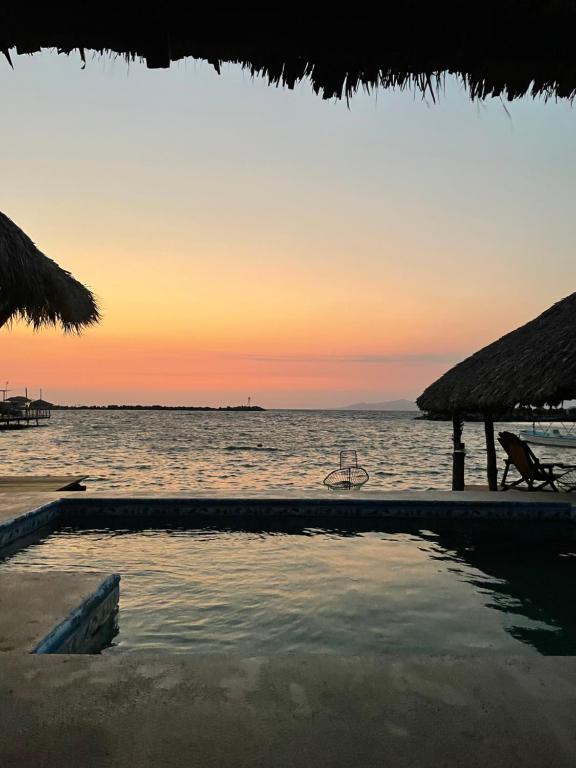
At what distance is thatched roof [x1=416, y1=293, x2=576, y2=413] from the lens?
8.50 m

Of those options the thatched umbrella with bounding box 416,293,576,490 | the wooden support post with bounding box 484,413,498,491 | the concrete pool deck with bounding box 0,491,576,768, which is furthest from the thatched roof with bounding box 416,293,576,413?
the concrete pool deck with bounding box 0,491,576,768

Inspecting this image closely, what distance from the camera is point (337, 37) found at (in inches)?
72.0

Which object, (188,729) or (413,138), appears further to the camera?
(413,138)

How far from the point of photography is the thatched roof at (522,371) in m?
8.50

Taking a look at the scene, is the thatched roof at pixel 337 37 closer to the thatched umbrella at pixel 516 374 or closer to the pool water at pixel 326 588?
the pool water at pixel 326 588

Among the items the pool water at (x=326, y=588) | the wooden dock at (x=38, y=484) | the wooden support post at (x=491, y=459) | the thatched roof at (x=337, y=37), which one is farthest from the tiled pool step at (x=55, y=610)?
the wooden support post at (x=491, y=459)

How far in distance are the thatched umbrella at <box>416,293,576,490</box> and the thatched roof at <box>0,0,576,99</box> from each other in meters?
6.92

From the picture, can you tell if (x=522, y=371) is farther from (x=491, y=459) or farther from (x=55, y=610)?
(x=55, y=610)

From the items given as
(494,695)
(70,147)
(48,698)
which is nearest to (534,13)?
(494,695)

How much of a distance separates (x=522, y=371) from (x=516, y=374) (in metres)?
0.15

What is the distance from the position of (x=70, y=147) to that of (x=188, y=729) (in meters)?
10.00

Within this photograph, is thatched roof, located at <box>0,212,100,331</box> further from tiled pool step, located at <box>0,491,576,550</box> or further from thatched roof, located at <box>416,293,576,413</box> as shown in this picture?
thatched roof, located at <box>416,293,576,413</box>

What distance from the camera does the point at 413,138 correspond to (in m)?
9.41

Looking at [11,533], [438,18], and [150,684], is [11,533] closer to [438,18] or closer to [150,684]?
[150,684]
